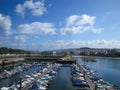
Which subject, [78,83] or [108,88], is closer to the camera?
[108,88]

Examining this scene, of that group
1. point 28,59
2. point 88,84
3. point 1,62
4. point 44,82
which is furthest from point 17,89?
point 28,59

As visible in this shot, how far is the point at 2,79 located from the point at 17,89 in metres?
18.1

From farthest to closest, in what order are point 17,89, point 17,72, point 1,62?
point 1,62 → point 17,72 → point 17,89

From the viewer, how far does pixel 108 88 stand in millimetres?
41969

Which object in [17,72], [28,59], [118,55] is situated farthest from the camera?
[118,55]

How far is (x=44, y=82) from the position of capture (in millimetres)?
47781

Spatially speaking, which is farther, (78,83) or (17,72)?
(17,72)

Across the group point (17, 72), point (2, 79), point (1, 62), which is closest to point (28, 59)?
point (1, 62)

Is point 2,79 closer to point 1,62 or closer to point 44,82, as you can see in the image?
point 44,82

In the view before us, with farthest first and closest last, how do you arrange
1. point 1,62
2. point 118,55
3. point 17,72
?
1. point 118,55
2. point 1,62
3. point 17,72

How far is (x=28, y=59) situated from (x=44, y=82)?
75556 mm

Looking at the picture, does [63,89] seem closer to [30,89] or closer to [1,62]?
[30,89]

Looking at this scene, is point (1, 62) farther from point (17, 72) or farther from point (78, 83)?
point (78, 83)

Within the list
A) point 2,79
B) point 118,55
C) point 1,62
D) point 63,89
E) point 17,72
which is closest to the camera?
point 63,89
